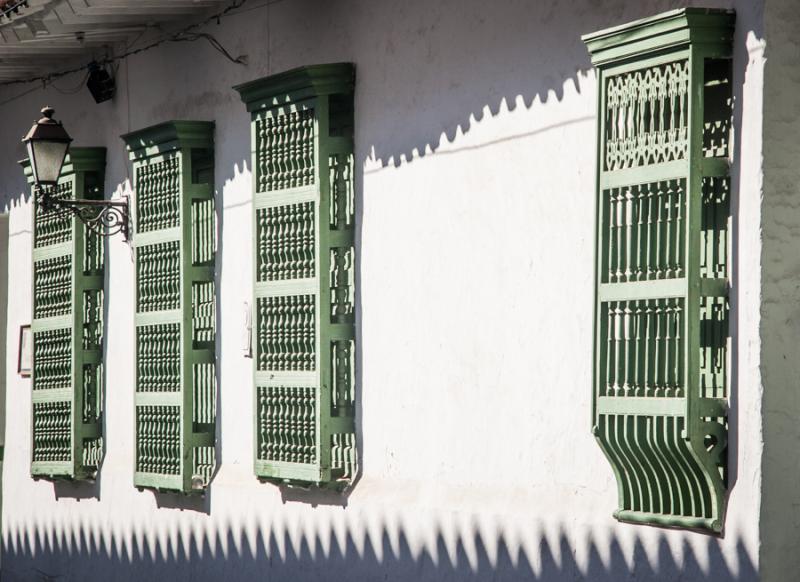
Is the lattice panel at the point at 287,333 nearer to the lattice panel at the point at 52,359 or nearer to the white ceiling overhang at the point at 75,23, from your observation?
the white ceiling overhang at the point at 75,23

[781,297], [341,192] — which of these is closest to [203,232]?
[341,192]

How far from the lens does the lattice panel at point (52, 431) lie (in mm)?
13070

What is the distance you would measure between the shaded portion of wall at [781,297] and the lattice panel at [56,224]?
6.80 metres

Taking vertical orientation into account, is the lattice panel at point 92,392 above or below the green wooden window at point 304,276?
below

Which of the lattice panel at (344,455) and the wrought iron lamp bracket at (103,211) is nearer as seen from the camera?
the lattice panel at (344,455)

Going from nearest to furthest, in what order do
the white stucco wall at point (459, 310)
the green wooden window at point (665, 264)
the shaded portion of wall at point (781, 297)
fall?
the shaded portion of wall at point (781, 297), the green wooden window at point (665, 264), the white stucco wall at point (459, 310)

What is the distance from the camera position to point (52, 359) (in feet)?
43.9

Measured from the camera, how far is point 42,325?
13.5 m

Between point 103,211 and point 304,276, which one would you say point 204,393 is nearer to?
point 304,276

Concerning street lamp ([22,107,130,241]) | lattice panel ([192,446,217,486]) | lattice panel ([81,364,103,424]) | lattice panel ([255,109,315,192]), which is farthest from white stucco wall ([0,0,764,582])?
lattice panel ([81,364,103,424])

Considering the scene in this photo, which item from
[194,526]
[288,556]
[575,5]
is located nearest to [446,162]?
[575,5]

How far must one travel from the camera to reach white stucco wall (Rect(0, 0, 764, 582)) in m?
7.50

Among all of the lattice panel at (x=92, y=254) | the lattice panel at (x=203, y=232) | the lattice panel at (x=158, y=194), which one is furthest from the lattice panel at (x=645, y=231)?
the lattice panel at (x=92, y=254)

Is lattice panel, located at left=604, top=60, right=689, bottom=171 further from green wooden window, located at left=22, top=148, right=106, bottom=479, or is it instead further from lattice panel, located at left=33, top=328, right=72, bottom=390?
lattice panel, located at left=33, top=328, right=72, bottom=390
